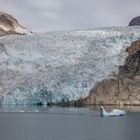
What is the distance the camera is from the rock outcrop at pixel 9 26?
72231 millimetres

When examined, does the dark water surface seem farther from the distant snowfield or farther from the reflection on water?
the distant snowfield

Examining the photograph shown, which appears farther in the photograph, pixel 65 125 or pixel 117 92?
pixel 117 92

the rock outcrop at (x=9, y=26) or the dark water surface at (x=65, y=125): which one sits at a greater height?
the rock outcrop at (x=9, y=26)

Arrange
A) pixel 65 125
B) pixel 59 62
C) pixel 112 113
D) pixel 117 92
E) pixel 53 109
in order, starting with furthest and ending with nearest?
pixel 59 62, pixel 117 92, pixel 53 109, pixel 112 113, pixel 65 125

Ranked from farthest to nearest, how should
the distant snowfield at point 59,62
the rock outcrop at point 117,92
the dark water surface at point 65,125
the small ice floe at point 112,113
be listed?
the rock outcrop at point 117,92 → the distant snowfield at point 59,62 → the small ice floe at point 112,113 → the dark water surface at point 65,125

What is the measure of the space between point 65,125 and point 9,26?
144 ft

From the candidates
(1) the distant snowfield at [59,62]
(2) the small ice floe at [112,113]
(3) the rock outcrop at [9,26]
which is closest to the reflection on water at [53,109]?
(1) the distant snowfield at [59,62]

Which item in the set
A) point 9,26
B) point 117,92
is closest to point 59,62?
point 117,92

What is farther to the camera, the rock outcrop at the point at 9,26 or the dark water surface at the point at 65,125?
the rock outcrop at the point at 9,26

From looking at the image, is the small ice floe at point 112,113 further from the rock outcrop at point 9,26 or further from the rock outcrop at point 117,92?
the rock outcrop at point 9,26

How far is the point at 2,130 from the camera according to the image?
2953 centimetres

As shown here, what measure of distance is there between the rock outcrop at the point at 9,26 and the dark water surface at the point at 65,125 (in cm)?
3138

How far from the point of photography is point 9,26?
7450 cm

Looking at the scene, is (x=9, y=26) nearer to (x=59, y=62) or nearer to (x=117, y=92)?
(x=59, y=62)
